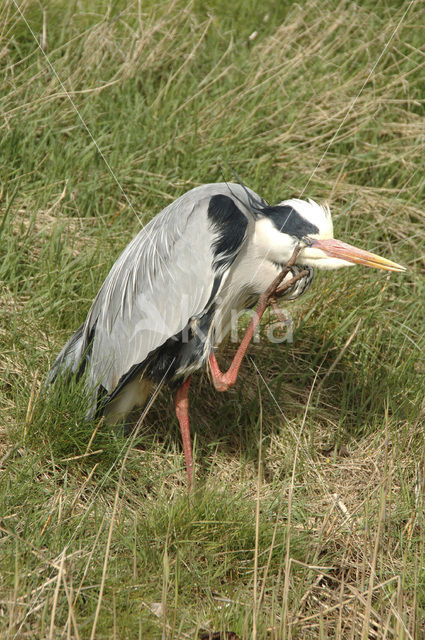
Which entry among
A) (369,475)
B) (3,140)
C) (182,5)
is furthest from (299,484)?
(182,5)

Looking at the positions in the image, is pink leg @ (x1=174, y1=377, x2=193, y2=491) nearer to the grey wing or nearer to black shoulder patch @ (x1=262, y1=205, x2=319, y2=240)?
the grey wing

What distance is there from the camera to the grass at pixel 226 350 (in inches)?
127

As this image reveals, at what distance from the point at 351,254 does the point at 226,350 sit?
4.10 feet

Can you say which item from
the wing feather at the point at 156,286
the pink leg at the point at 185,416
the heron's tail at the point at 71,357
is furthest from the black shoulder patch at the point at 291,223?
the heron's tail at the point at 71,357

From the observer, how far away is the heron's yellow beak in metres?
3.68

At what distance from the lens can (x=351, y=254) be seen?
3.71 metres

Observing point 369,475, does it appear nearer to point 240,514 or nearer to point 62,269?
point 240,514

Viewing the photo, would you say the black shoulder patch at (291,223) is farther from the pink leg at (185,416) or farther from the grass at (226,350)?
the pink leg at (185,416)

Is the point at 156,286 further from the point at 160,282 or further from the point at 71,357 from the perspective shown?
the point at 71,357

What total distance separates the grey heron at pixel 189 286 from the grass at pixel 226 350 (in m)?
0.27

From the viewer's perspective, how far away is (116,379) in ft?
13.5

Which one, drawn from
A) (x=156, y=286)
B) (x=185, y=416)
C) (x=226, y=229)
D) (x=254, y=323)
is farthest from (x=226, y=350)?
(x=226, y=229)

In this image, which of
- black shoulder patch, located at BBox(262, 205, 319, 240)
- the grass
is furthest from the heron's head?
the grass

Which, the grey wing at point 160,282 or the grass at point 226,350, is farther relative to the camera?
the grey wing at point 160,282
